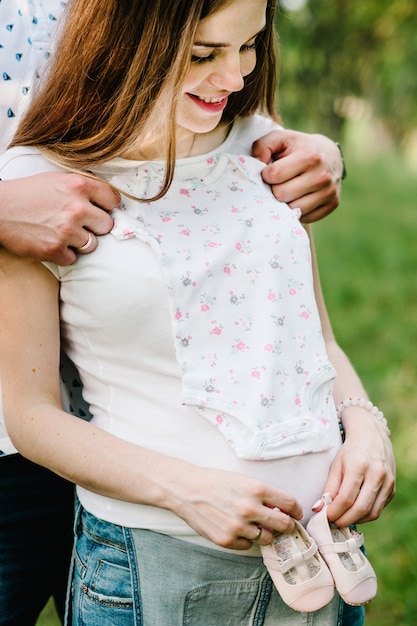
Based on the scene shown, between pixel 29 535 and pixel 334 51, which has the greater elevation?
pixel 29 535

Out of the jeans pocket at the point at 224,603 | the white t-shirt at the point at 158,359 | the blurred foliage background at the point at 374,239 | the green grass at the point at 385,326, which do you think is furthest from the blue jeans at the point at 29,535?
the green grass at the point at 385,326

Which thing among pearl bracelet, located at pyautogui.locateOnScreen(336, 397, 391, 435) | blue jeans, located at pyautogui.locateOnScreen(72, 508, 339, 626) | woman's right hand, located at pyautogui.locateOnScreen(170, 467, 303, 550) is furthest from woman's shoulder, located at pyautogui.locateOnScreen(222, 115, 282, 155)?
blue jeans, located at pyautogui.locateOnScreen(72, 508, 339, 626)

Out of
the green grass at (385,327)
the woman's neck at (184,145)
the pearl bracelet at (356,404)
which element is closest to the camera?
the woman's neck at (184,145)

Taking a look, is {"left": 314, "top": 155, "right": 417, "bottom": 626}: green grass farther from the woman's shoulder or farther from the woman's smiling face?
the woman's smiling face

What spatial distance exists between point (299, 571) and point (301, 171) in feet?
2.73

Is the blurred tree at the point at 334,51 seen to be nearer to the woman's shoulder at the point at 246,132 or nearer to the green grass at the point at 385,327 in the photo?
the green grass at the point at 385,327

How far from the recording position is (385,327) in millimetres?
4949

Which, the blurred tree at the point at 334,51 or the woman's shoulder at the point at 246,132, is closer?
the woman's shoulder at the point at 246,132

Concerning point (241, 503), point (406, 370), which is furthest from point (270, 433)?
point (406, 370)

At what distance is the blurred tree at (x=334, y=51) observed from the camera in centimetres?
1052

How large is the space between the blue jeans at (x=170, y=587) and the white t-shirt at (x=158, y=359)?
0.14 ft

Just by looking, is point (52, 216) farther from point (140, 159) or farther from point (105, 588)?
point (105, 588)

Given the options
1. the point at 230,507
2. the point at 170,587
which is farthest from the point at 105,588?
the point at 230,507

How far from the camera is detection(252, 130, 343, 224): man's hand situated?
5.60 ft
